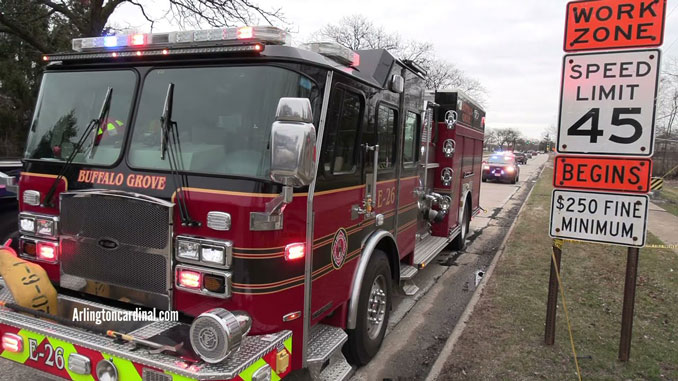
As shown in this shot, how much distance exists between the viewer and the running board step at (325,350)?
3072 millimetres

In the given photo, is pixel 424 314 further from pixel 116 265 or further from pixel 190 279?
pixel 116 265

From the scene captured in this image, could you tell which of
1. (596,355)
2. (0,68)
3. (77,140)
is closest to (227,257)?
(77,140)

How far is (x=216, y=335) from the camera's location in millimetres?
2354

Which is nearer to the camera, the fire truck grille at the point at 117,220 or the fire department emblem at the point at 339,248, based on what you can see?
the fire truck grille at the point at 117,220

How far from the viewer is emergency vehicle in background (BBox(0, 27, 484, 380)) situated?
2.59m

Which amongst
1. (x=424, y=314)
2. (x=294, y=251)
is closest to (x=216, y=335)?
(x=294, y=251)

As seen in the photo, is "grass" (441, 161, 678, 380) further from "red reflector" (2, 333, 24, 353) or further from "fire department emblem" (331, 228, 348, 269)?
"red reflector" (2, 333, 24, 353)

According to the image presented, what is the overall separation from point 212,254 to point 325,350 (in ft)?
3.53

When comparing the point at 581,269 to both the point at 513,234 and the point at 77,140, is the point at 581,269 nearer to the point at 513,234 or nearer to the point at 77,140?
the point at 513,234

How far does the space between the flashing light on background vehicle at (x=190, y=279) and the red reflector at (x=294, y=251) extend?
521 mm

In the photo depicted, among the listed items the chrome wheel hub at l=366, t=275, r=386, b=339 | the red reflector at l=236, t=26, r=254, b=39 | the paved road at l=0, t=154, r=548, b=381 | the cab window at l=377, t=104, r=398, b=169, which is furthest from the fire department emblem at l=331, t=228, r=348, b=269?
the red reflector at l=236, t=26, r=254, b=39

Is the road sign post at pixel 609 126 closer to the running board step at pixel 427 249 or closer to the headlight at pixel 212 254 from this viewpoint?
the running board step at pixel 427 249

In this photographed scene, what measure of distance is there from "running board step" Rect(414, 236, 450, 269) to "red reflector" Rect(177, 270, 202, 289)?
3.23 m

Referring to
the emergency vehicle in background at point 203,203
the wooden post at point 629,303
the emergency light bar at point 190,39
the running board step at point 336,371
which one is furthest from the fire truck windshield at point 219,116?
the wooden post at point 629,303
